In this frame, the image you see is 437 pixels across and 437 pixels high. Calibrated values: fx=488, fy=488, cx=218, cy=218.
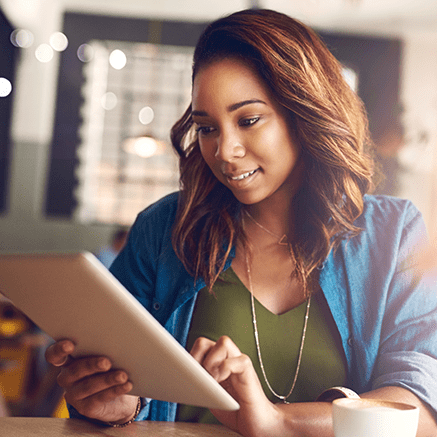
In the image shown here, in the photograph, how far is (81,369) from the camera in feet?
2.48

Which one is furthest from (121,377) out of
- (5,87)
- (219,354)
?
(5,87)

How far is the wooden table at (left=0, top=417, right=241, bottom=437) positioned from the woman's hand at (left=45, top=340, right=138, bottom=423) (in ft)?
0.09

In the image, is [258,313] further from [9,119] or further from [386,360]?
[9,119]

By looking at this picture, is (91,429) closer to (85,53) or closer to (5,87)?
(5,87)

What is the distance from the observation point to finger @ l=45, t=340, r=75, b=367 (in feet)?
2.40

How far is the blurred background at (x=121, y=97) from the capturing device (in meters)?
5.44

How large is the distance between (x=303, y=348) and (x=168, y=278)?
0.35 m

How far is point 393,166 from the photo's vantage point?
5.41 metres

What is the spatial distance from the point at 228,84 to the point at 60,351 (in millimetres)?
614

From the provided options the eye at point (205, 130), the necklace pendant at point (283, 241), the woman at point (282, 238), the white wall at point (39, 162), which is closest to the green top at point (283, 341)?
the woman at point (282, 238)

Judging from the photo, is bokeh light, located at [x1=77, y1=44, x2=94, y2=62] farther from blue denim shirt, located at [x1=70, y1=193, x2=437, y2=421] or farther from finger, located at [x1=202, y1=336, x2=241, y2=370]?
finger, located at [x1=202, y1=336, x2=241, y2=370]

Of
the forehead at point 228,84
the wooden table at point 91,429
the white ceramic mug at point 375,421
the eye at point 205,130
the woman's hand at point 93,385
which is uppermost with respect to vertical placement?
the forehead at point 228,84

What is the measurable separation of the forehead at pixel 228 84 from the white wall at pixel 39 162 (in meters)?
4.70

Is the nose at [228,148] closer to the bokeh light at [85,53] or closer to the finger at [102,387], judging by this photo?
the finger at [102,387]
